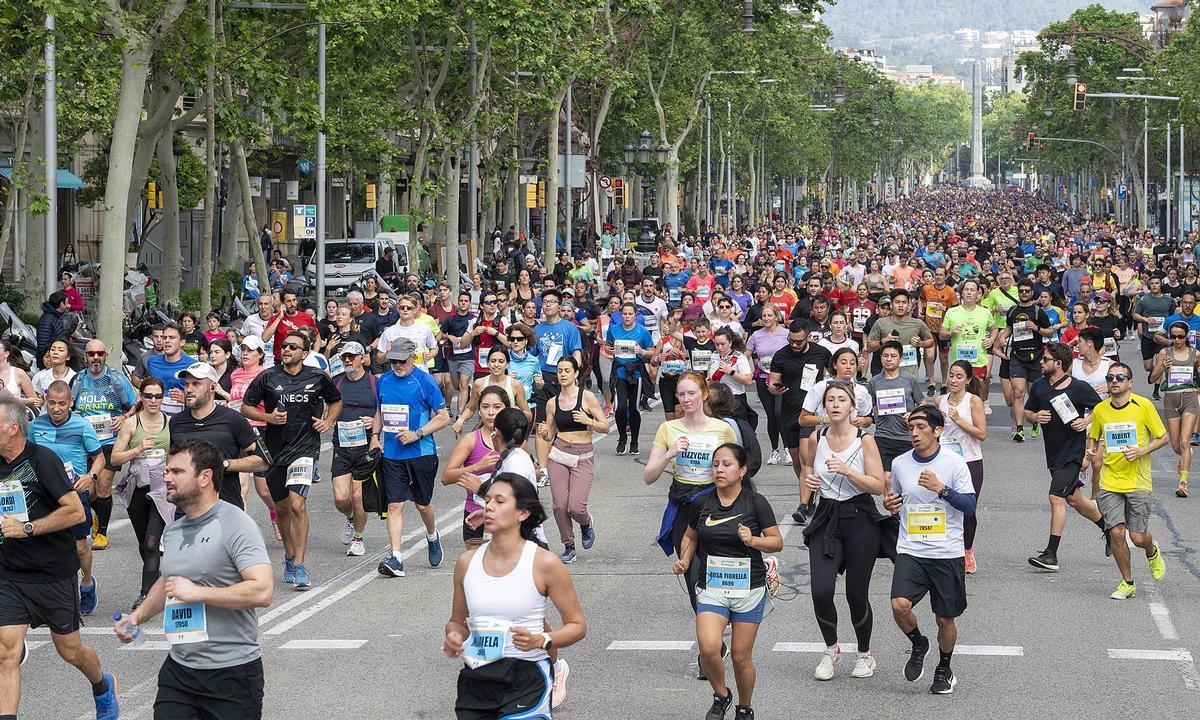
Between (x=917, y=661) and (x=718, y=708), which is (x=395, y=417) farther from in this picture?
(x=718, y=708)

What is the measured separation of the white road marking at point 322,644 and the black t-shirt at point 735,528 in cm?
261

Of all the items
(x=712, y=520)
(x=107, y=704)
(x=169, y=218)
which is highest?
(x=169, y=218)

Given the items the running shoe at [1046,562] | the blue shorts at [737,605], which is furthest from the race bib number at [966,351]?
the blue shorts at [737,605]

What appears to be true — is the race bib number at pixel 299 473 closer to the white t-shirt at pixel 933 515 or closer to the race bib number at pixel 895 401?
the race bib number at pixel 895 401

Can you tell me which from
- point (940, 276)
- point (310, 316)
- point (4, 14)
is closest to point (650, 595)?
point (310, 316)

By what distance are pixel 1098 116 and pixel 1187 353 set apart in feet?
231

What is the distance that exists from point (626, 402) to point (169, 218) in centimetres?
1596

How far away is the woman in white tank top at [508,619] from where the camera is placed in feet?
21.5

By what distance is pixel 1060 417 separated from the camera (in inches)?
510

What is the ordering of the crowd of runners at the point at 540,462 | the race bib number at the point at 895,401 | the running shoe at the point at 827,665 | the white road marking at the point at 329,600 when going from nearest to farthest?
the crowd of runners at the point at 540,462 → the running shoe at the point at 827,665 → the white road marking at the point at 329,600 → the race bib number at the point at 895,401

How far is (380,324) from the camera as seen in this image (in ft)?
72.4

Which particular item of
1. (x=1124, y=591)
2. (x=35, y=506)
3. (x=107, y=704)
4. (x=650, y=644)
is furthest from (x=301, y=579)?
(x=1124, y=591)

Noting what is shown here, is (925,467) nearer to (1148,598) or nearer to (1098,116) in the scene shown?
(1148,598)

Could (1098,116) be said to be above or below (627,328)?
above
